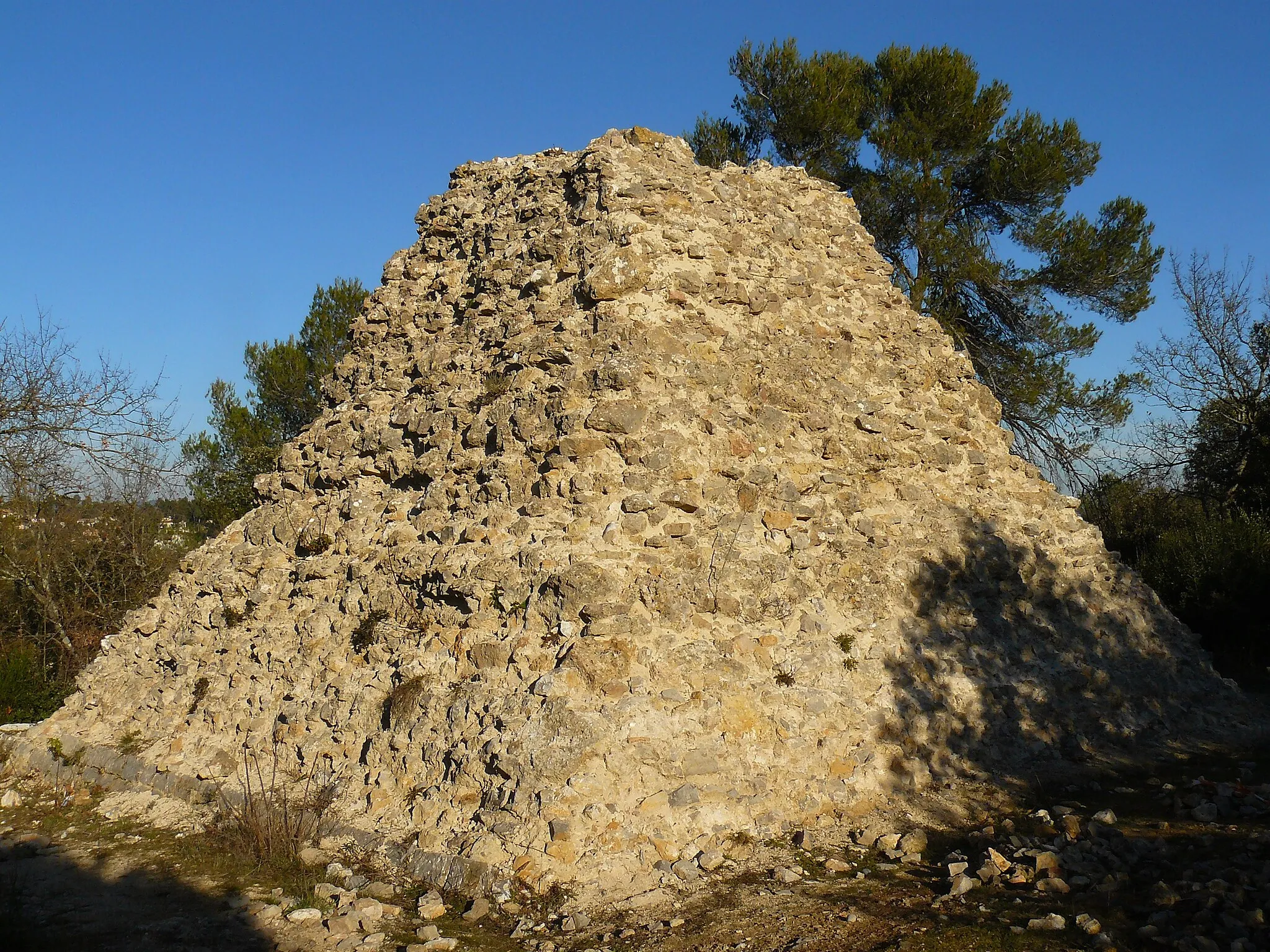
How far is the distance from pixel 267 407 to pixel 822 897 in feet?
49.9

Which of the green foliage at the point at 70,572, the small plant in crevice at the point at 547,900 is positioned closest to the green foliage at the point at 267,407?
the green foliage at the point at 70,572

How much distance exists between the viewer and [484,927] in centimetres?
477

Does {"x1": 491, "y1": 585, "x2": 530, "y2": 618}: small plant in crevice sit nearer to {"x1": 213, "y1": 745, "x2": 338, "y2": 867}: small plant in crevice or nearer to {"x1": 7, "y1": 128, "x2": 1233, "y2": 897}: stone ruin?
{"x1": 7, "y1": 128, "x2": 1233, "y2": 897}: stone ruin

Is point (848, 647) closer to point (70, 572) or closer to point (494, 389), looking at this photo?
point (494, 389)

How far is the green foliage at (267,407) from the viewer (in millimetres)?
16797

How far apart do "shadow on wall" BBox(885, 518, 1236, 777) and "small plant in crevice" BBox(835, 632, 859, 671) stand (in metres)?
0.31

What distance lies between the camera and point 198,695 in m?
7.47

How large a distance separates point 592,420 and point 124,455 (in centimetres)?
793

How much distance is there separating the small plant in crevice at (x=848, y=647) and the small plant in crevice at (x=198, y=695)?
4.88 m

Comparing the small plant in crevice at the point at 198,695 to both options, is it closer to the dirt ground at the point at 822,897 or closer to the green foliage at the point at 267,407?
the dirt ground at the point at 822,897

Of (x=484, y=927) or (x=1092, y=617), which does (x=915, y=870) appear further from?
(x=1092, y=617)

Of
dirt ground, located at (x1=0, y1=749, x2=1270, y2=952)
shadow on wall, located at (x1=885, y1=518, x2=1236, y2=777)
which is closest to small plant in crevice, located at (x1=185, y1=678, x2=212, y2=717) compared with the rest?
dirt ground, located at (x1=0, y1=749, x2=1270, y2=952)

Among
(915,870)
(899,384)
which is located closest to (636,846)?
(915,870)

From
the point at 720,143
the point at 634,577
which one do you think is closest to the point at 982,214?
the point at 720,143
